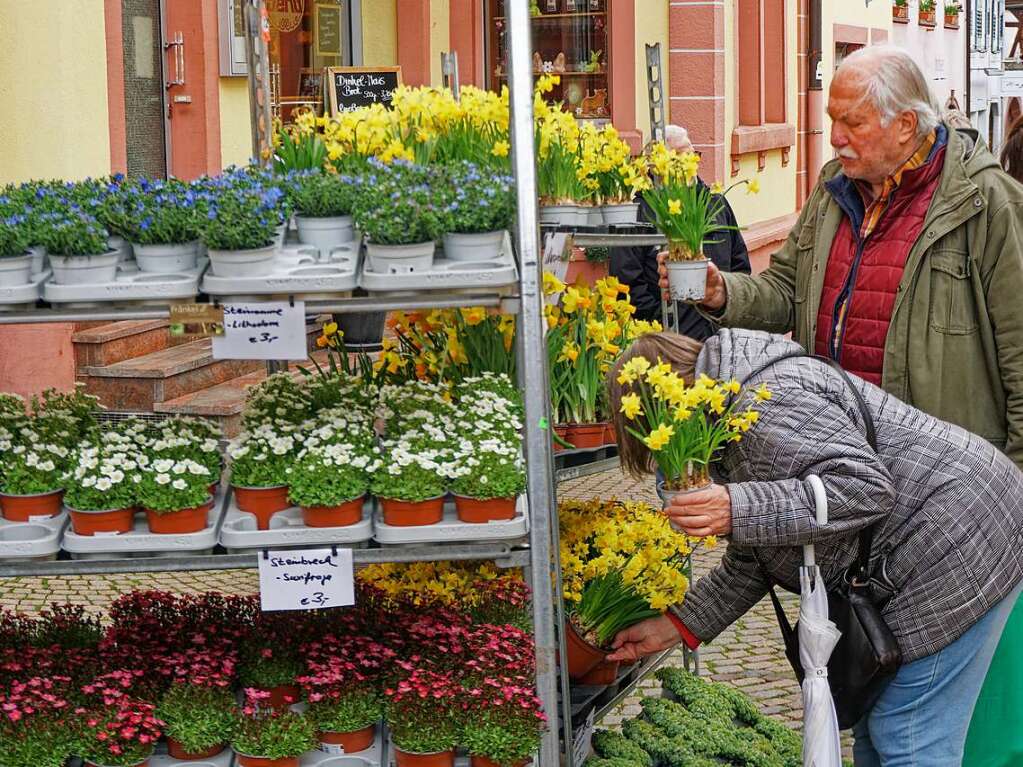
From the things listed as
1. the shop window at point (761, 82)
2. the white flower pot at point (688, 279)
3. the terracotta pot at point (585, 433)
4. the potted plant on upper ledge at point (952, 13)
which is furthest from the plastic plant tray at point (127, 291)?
the potted plant on upper ledge at point (952, 13)

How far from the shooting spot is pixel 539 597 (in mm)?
3211

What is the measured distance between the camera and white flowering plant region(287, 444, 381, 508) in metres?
3.23

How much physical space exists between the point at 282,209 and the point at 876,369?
164cm

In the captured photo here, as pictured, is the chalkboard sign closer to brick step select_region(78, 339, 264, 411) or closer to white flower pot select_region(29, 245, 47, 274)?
brick step select_region(78, 339, 264, 411)

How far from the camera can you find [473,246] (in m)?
3.18

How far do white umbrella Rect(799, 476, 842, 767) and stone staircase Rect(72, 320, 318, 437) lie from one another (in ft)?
15.5

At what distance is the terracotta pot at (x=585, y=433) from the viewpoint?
4039 millimetres

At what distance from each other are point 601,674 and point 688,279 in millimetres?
1033

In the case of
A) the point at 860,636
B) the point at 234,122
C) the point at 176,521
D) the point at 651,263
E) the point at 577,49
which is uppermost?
the point at 577,49

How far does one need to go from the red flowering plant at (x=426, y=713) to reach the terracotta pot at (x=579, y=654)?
462 millimetres

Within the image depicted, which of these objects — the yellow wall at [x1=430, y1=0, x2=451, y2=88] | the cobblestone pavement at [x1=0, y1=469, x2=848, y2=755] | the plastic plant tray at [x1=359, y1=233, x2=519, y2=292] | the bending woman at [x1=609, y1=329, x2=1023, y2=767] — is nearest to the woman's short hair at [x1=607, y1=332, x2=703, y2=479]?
the bending woman at [x1=609, y1=329, x2=1023, y2=767]

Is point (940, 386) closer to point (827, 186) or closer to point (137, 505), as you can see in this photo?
point (827, 186)

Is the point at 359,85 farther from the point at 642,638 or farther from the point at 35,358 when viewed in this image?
the point at 642,638

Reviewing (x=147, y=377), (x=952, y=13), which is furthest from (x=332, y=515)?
(x=952, y=13)
